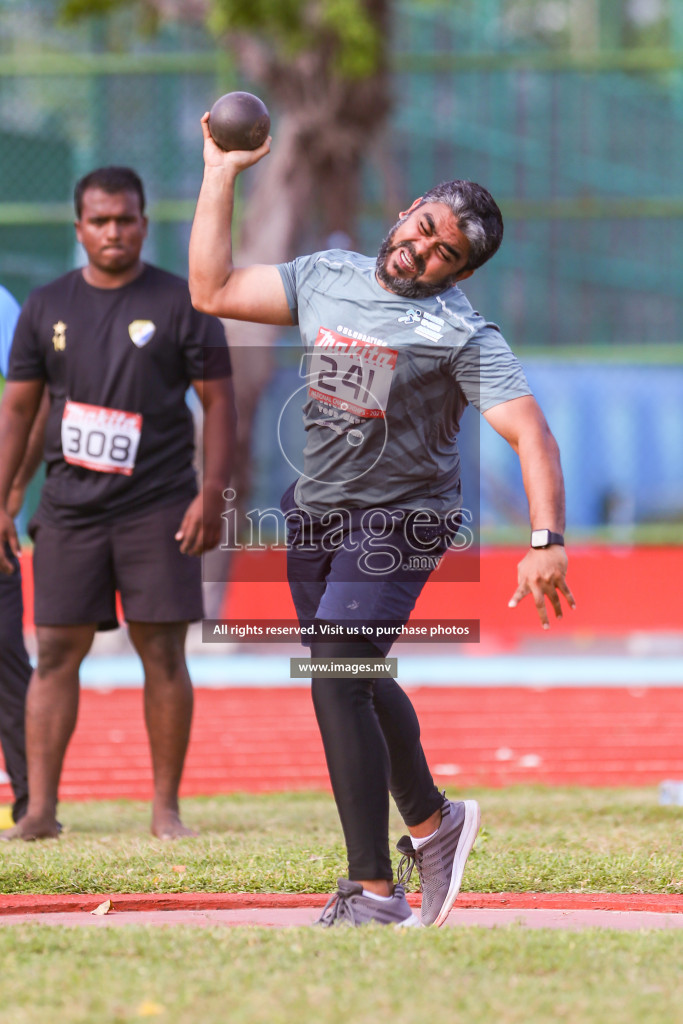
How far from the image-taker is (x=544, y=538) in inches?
128

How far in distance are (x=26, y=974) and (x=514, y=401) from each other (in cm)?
166

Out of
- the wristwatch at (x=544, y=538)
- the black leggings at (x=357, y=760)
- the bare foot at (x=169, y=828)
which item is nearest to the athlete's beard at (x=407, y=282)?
the wristwatch at (x=544, y=538)

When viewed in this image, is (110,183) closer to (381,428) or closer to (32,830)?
(381,428)

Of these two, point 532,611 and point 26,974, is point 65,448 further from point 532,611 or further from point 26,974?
point 532,611

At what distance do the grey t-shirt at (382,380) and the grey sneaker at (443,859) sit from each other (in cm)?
80

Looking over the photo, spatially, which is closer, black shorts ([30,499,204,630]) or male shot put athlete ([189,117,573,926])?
male shot put athlete ([189,117,573,926])

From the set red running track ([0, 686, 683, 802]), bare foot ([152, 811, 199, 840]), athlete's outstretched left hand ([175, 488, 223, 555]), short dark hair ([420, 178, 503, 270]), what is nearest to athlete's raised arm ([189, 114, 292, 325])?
short dark hair ([420, 178, 503, 270])

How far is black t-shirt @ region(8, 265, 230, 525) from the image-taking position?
194 inches

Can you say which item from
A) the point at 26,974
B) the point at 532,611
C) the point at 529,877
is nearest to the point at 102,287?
the point at 529,877

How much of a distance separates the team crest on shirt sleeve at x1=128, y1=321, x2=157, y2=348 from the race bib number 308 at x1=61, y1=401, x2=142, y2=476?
26cm

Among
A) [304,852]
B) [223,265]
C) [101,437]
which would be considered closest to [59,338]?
[101,437]

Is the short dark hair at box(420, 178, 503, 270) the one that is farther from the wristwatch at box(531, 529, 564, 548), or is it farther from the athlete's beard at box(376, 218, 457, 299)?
the wristwatch at box(531, 529, 564, 548)

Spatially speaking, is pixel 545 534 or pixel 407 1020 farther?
pixel 545 534

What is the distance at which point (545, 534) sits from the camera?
3260mm
